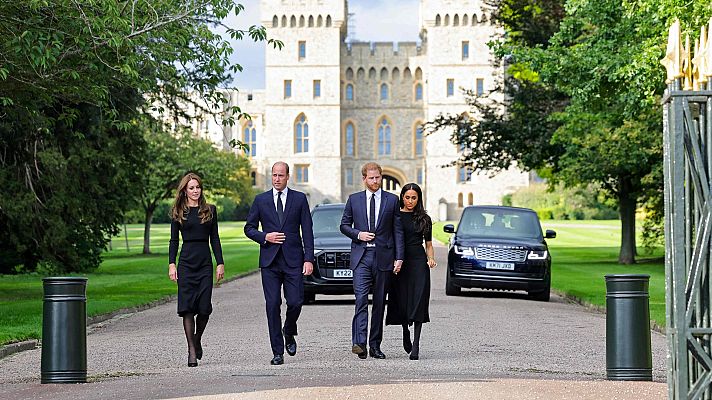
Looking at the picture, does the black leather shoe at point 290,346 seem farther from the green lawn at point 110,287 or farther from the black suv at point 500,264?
the black suv at point 500,264

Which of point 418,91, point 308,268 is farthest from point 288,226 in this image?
point 418,91

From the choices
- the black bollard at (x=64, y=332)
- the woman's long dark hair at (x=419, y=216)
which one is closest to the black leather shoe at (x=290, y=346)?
the woman's long dark hair at (x=419, y=216)

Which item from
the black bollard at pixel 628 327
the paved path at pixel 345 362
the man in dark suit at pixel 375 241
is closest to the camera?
the paved path at pixel 345 362

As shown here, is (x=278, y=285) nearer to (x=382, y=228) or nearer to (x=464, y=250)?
(x=382, y=228)

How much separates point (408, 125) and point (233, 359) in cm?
10257

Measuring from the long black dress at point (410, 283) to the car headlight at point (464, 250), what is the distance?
1026 centimetres

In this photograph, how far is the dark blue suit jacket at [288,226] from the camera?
12.8 m

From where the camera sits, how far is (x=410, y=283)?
44.1 ft

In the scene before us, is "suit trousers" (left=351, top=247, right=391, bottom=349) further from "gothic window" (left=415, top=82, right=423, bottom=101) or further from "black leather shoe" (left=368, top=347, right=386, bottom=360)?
"gothic window" (left=415, top=82, right=423, bottom=101)

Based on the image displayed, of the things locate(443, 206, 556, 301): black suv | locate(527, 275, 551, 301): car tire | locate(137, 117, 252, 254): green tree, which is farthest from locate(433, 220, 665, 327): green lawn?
locate(137, 117, 252, 254): green tree

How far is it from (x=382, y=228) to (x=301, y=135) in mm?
99975

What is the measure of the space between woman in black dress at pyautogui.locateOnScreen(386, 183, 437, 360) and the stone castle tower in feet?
307

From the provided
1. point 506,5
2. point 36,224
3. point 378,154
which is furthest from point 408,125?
point 36,224

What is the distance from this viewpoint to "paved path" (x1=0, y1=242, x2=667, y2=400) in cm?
991
